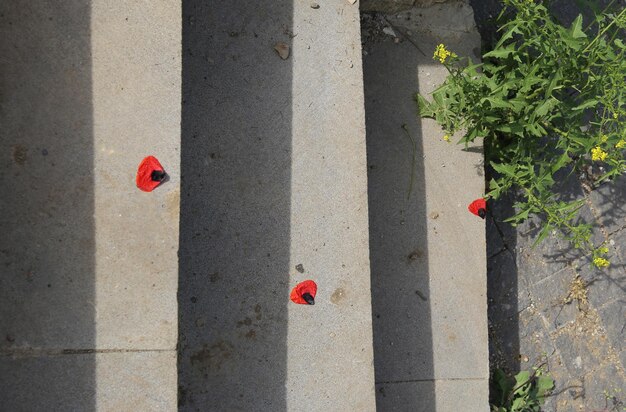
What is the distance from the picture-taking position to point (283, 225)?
332 centimetres

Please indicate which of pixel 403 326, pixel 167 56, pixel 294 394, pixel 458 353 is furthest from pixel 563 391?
pixel 167 56

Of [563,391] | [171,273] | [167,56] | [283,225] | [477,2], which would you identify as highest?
[477,2]

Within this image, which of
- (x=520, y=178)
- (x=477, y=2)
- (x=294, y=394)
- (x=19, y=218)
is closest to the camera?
(x=19, y=218)

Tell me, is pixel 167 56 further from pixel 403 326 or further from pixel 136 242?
pixel 403 326

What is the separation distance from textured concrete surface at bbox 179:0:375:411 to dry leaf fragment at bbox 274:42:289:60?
22 millimetres

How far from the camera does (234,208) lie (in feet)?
10.9

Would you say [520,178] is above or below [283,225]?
above

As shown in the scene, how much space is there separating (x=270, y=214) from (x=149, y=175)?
2.22 ft

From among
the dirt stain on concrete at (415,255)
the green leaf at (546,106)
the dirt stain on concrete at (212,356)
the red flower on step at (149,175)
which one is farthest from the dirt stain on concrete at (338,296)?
the green leaf at (546,106)

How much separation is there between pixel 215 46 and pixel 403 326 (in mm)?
1601

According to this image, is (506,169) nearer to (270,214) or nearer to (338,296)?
(338,296)

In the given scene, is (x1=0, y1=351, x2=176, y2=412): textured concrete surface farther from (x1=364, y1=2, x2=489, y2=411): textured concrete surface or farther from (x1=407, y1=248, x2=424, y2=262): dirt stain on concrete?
(x1=407, y1=248, x2=424, y2=262): dirt stain on concrete

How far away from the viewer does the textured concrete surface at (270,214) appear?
325cm

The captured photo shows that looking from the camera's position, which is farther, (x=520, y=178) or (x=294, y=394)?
(x=520, y=178)
